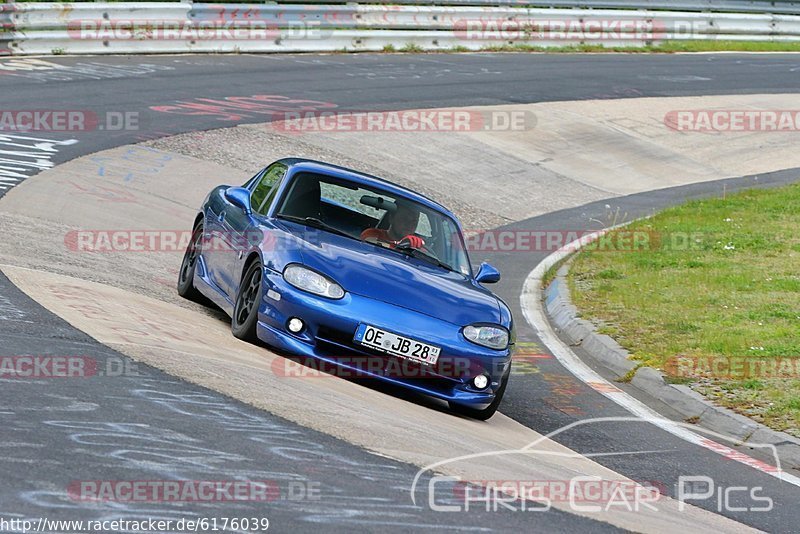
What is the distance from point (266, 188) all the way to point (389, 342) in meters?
2.63

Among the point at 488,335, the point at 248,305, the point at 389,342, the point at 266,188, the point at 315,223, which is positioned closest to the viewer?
the point at 389,342

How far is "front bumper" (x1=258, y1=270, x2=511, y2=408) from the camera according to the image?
812 centimetres

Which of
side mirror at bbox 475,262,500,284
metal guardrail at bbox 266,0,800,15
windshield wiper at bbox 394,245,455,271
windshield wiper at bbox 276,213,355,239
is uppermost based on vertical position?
metal guardrail at bbox 266,0,800,15

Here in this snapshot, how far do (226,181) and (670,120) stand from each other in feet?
37.6

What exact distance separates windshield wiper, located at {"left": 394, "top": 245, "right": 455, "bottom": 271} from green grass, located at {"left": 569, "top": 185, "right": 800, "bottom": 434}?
2188 mm

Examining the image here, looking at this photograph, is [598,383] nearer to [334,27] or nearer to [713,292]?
[713,292]

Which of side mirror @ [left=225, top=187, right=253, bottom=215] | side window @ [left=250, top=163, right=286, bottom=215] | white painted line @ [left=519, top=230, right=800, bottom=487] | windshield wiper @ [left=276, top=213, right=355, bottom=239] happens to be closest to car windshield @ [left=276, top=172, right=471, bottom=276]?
windshield wiper @ [left=276, top=213, right=355, bottom=239]

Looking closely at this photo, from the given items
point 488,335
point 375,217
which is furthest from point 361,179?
point 488,335

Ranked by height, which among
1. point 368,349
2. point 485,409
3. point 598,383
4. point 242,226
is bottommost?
point 598,383

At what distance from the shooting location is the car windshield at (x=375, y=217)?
9.53 meters

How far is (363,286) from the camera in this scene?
831cm

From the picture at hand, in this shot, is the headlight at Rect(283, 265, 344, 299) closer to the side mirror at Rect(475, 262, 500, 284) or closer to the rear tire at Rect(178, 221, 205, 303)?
the side mirror at Rect(475, 262, 500, 284)

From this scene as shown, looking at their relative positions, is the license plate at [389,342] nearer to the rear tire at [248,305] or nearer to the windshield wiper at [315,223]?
the rear tire at [248,305]

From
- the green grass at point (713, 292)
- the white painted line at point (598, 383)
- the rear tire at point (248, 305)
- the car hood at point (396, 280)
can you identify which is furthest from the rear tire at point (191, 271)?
the green grass at point (713, 292)
